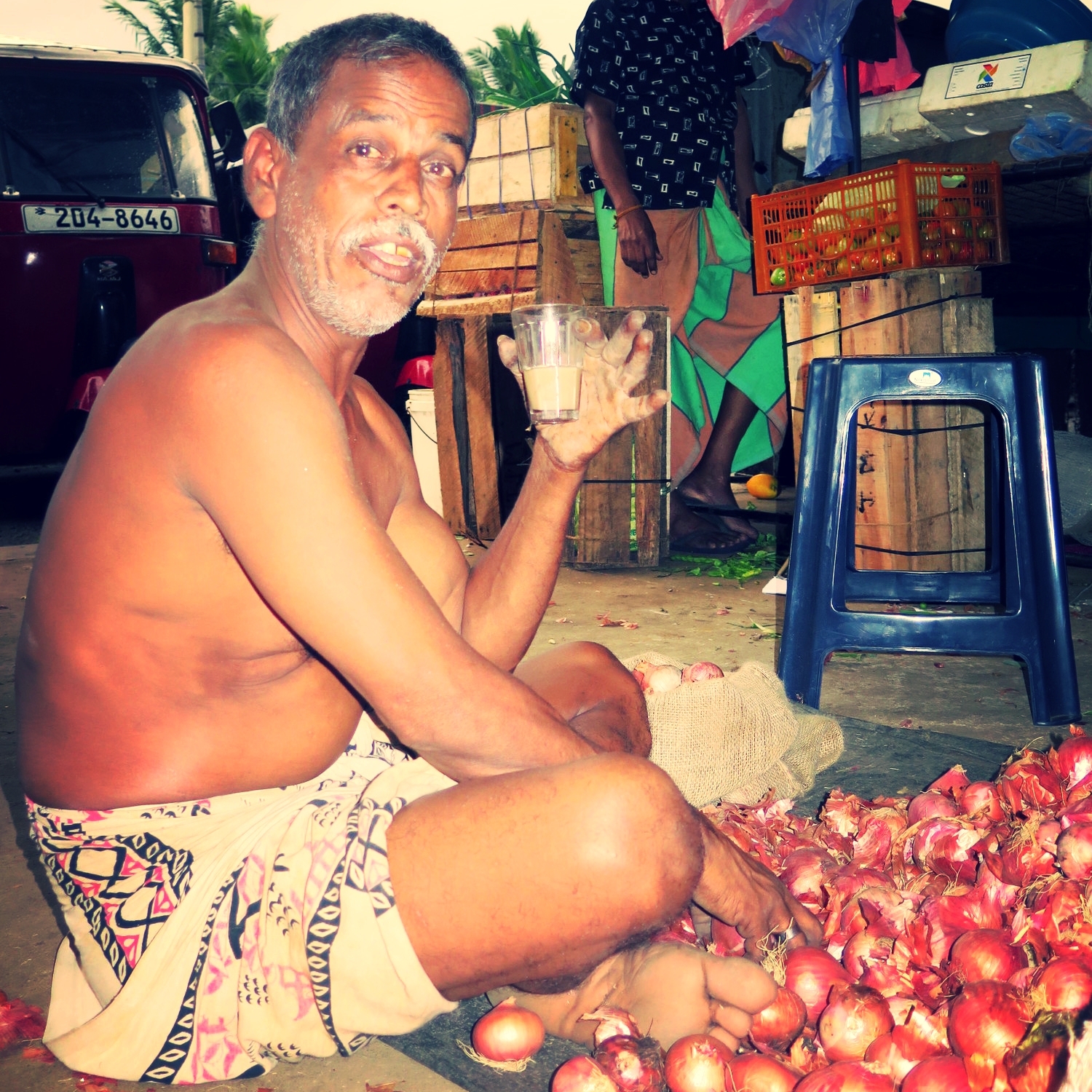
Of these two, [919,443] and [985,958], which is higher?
[919,443]

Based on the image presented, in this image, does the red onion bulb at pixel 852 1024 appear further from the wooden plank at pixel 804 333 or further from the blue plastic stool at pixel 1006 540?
the wooden plank at pixel 804 333

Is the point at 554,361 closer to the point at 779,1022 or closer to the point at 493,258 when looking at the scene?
the point at 779,1022

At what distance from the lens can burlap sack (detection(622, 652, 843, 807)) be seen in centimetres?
266

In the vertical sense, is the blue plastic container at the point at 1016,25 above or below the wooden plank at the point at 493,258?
above

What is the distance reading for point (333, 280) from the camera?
5.59ft

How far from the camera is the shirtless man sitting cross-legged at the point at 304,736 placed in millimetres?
1477

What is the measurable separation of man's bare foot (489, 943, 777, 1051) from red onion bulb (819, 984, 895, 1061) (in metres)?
0.10

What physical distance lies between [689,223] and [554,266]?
28.3 inches

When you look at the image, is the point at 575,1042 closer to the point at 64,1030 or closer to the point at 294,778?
the point at 294,778

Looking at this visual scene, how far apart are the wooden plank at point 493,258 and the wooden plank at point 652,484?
37.9 inches

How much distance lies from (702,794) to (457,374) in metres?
3.88

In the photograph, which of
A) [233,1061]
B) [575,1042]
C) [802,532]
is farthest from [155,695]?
[802,532]

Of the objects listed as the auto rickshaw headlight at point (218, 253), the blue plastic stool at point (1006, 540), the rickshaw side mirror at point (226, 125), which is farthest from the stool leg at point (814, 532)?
the auto rickshaw headlight at point (218, 253)

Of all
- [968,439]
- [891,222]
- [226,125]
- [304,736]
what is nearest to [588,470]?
[968,439]
